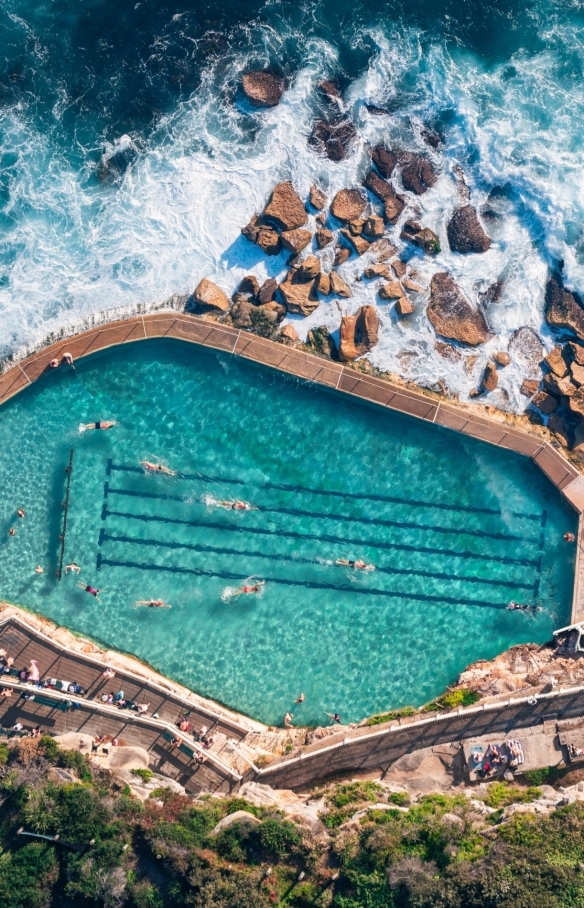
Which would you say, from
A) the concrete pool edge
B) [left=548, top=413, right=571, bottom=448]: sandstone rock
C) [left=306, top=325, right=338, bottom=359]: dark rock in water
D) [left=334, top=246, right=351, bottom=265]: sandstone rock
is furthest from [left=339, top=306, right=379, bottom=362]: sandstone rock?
[left=548, top=413, right=571, bottom=448]: sandstone rock

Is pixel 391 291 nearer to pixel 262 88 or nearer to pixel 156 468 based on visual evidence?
pixel 262 88

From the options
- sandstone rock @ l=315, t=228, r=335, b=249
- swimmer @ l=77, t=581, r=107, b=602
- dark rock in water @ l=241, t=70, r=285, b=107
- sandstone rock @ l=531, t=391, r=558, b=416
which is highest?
dark rock in water @ l=241, t=70, r=285, b=107

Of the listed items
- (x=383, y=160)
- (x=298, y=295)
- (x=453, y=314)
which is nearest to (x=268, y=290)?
(x=298, y=295)

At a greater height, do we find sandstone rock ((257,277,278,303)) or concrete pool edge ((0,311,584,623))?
sandstone rock ((257,277,278,303))

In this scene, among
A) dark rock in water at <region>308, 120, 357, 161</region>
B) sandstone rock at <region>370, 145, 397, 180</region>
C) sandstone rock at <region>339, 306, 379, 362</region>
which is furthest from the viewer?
dark rock in water at <region>308, 120, 357, 161</region>

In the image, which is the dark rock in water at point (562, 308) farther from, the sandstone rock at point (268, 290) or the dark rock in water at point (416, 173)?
the sandstone rock at point (268, 290)

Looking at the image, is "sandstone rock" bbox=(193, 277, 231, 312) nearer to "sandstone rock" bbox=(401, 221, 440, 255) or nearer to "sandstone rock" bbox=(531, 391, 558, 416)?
"sandstone rock" bbox=(401, 221, 440, 255)

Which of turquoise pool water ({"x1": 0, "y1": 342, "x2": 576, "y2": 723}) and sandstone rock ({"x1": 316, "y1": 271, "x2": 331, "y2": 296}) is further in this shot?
sandstone rock ({"x1": 316, "y1": 271, "x2": 331, "y2": 296})
